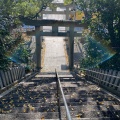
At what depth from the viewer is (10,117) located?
5430mm

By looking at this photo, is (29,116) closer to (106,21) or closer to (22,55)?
(106,21)

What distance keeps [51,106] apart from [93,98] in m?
1.63

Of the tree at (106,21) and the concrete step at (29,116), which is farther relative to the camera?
the tree at (106,21)

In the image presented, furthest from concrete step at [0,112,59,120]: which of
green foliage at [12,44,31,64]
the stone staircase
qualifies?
green foliage at [12,44,31,64]

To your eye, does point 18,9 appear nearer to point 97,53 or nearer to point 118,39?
point 97,53

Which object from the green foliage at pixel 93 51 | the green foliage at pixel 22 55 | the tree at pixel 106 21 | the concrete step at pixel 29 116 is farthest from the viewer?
the green foliage at pixel 22 55

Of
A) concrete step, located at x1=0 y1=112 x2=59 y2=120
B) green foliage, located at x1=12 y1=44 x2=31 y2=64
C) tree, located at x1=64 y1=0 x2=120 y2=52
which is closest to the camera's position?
concrete step, located at x1=0 y1=112 x2=59 y2=120

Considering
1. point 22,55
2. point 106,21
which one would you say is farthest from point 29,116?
point 22,55

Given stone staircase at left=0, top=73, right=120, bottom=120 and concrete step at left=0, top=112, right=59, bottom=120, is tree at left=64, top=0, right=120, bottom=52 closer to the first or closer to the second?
stone staircase at left=0, top=73, right=120, bottom=120

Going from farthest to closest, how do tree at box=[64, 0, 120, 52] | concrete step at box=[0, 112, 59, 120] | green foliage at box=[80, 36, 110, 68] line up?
green foliage at box=[80, 36, 110, 68] → tree at box=[64, 0, 120, 52] → concrete step at box=[0, 112, 59, 120]

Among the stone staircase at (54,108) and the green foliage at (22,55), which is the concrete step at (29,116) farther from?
the green foliage at (22,55)

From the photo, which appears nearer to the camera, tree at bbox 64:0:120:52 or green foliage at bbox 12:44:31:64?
tree at bbox 64:0:120:52

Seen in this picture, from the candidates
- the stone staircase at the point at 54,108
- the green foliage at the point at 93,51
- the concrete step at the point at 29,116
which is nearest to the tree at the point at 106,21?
the green foliage at the point at 93,51

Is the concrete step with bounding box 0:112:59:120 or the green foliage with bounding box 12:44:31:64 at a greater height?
the green foliage with bounding box 12:44:31:64
